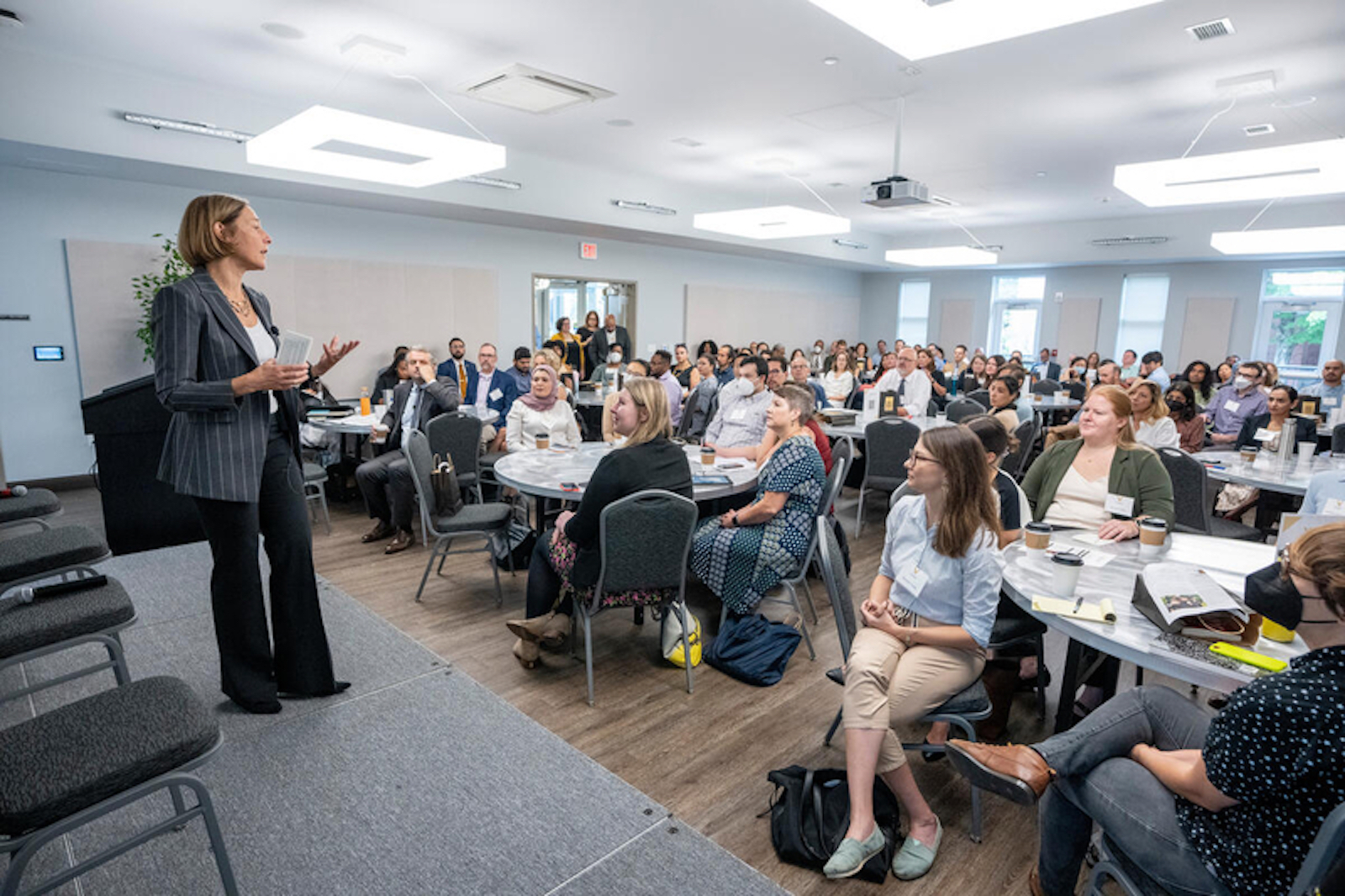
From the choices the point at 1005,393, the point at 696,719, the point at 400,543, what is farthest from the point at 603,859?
the point at 1005,393

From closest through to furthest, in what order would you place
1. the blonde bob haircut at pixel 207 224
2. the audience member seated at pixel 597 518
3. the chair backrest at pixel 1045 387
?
the blonde bob haircut at pixel 207 224
the audience member seated at pixel 597 518
the chair backrest at pixel 1045 387

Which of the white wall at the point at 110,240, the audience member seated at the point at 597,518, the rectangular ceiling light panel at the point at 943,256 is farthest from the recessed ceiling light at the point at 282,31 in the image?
the rectangular ceiling light panel at the point at 943,256

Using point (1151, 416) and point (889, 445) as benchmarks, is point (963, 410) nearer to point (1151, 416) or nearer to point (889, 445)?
point (889, 445)

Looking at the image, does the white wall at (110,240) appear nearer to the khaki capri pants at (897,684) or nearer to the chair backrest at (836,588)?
the chair backrest at (836,588)

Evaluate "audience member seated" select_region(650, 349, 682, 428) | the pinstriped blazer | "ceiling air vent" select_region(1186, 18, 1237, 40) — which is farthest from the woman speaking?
"ceiling air vent" select_region(1186, 18, 1237, 40)

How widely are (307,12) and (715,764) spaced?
499 centimetres

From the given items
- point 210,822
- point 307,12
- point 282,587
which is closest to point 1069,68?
point 307,12

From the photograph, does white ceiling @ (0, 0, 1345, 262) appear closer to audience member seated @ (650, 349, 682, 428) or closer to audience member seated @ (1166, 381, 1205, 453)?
audience member seated @ (650, 349, 682, 428)

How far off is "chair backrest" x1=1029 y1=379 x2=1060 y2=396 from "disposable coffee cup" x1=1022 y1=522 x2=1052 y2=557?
844cm

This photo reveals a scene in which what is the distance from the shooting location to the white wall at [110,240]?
623cm

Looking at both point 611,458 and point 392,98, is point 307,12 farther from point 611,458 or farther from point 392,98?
point 611,458

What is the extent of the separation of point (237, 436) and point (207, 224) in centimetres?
68

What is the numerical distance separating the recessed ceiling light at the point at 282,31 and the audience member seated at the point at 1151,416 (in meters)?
5.93

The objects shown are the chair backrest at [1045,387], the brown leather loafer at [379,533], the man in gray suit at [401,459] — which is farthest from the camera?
the chair backrest at [1045,387]
